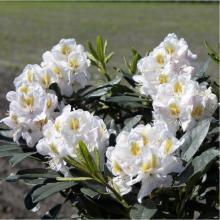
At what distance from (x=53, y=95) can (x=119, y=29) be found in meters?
10.3

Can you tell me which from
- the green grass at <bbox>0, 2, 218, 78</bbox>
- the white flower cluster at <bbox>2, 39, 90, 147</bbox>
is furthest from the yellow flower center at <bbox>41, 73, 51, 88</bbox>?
the green grass at <bbox>0, 2, 218, 78</bbox>

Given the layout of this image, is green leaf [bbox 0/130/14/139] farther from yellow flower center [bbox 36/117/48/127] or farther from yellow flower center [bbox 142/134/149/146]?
yellow flower center [bbox 142/134/149/146]

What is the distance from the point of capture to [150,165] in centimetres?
111

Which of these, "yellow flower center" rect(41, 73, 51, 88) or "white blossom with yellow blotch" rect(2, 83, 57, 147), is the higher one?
"yellow flower center" rect(41, 73, 51, 88)

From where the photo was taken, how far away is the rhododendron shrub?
115 centimetres

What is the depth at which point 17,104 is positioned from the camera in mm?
1409

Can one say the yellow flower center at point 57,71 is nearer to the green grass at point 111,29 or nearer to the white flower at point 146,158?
the white flower at point 146,158

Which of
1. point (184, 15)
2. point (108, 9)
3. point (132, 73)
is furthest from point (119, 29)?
point (132, 73)

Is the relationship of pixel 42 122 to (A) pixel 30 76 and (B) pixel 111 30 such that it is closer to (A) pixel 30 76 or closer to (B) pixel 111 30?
(A) pixel 30 76

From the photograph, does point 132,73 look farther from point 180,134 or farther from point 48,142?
point 48,142

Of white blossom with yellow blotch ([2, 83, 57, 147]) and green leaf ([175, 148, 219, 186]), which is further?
white blossom with yellow blotch ([2, 83, 57, 147])

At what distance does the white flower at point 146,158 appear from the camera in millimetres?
1113

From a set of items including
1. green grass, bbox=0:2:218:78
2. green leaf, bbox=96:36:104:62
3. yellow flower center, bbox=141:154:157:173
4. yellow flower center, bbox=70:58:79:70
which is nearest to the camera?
yellow flower center, bbox=141:154:157:173

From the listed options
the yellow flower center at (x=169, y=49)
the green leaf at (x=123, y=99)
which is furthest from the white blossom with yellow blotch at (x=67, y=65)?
the yellow flower center at (x=169, y=49)
